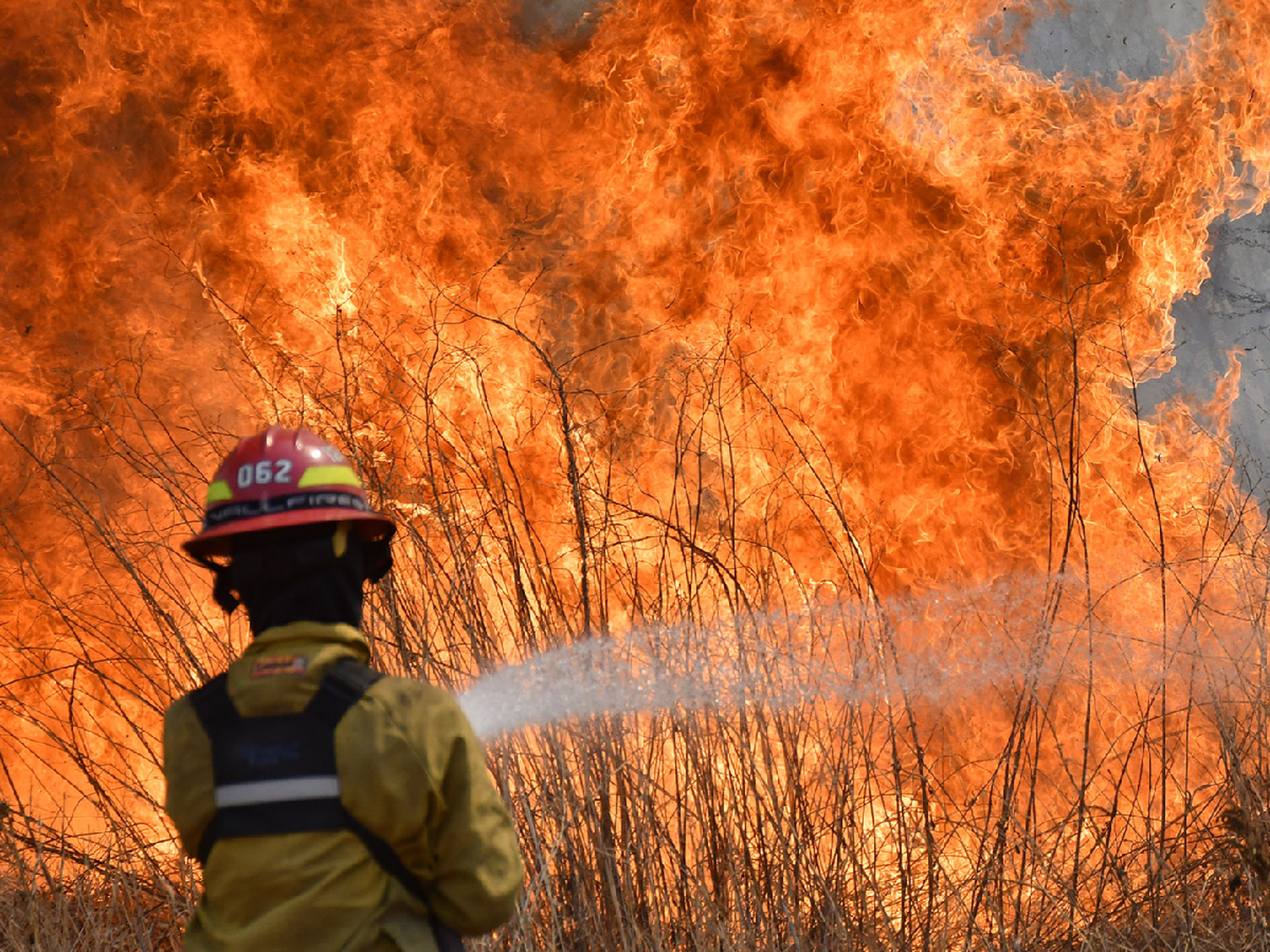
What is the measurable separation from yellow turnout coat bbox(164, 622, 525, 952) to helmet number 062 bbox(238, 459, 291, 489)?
26 cm

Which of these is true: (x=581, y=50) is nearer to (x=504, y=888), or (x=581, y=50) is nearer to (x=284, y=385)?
(x=284, y=385)

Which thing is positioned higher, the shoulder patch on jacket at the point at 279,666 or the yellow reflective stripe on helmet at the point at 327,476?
the yellow reflective stripe on helmet at the point at 327,476

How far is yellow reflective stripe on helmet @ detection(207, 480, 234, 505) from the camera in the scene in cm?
188

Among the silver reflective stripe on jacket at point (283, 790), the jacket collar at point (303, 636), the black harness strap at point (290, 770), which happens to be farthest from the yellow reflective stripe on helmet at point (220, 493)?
the silver reflective stripe on jacket at point (283, 790)

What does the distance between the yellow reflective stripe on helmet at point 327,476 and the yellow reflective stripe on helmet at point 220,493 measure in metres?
0.12

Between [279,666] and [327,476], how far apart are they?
0.34 m

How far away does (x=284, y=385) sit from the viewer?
684 centimetres

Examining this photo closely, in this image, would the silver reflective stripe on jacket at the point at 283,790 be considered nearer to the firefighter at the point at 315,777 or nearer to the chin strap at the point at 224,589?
the firefighter at the point at 315,777

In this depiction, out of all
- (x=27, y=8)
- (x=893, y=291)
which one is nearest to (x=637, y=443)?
(x=893, y=291)

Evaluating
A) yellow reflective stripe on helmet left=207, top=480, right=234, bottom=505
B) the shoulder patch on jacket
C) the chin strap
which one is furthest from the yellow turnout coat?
yellow reflective stripe on helmet left=207, top=480, right=234, bottom=505

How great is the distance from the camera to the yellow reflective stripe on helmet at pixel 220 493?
1.88m

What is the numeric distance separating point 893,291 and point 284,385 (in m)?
4.07

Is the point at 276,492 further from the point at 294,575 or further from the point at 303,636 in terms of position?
the point at 303,636

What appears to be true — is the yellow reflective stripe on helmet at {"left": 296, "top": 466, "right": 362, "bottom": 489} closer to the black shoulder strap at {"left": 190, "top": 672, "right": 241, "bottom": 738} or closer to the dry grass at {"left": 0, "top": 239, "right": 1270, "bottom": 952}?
the black shoulder strap at {"left": 190, "top": 672, "right": 241, "bottom": 738}
